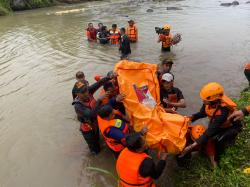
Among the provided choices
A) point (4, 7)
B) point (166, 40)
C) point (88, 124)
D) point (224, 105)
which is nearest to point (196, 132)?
point (224, 105)

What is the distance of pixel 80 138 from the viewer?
6.76 metres

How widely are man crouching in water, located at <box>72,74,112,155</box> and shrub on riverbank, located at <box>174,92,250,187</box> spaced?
5.61 feet

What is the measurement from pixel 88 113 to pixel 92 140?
738 millimetres

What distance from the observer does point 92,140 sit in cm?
588

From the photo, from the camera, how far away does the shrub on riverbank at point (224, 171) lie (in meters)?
4.34

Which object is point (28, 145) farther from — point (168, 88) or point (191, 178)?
point (191, 178)

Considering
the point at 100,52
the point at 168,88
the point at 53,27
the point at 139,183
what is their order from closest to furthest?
1. the point at 139,183
2. the point at 168,88
3. the point at 100,52
4. the point at 53,27

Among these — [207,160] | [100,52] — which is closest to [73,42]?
[100,52]

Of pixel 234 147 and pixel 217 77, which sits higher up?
pixel 234 147

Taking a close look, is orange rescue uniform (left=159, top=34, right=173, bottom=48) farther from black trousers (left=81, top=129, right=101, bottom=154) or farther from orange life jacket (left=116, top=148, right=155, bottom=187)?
orange life jacket (left=116, top=148, right=155, bottom=187)

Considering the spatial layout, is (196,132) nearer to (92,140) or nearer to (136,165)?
(136,165)

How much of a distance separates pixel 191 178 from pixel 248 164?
0.86m

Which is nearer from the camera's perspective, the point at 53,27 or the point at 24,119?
the point at 24,119

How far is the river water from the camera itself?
5.96m
